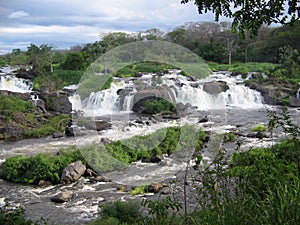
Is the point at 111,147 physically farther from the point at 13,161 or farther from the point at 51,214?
the point at 51,214

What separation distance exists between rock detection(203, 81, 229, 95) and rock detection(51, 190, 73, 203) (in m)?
10.1

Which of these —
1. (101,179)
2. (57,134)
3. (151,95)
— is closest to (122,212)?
(101,179)

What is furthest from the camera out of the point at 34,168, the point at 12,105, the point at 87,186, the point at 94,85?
the point at 94,85

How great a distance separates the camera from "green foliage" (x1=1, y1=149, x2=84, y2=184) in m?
7.12

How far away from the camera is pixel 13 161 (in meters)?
7.49

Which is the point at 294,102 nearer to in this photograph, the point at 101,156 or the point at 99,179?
the point at 101,156

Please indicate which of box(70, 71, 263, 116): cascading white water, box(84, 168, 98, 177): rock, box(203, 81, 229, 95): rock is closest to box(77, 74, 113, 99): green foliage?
box(70, 71, 263, 116): cascading white water

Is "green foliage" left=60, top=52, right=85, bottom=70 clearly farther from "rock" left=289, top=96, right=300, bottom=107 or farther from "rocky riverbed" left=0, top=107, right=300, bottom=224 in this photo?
"rock" left=289, top=96, right=300, bottom=107

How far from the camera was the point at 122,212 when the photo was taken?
16.1ft

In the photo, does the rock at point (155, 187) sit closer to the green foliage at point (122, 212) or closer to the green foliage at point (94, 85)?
the green foliage at point (122, 212)

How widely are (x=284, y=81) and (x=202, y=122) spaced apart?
7.32 metres

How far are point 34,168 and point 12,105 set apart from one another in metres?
6.61

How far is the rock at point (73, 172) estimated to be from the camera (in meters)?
6.95

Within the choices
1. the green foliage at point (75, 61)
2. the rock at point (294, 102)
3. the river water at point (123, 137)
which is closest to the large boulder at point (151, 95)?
the river water at point (123, 137)
